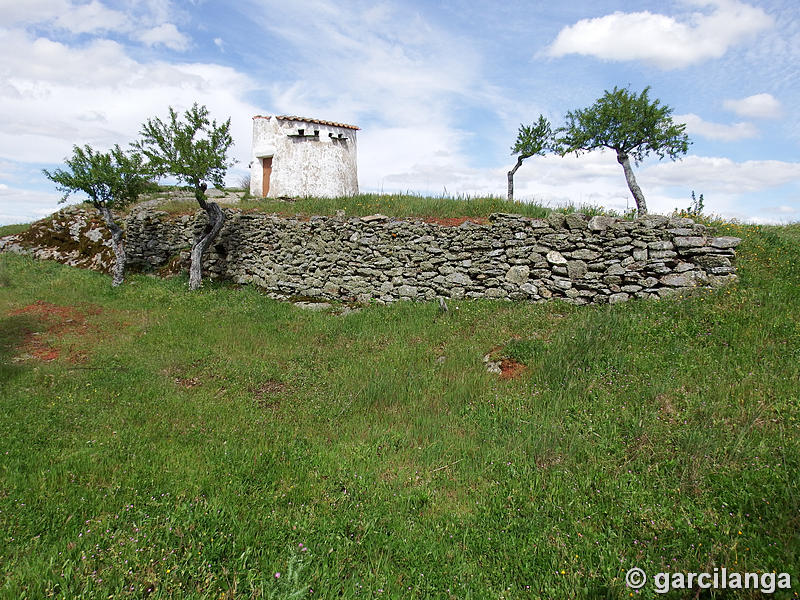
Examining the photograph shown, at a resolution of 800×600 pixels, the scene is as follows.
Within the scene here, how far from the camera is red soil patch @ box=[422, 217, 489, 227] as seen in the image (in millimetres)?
12141

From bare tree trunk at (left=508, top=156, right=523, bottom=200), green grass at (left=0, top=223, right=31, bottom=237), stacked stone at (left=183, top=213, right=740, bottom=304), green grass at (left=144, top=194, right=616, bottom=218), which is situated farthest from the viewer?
green grass at (left=0, top=223, right=31, bottom=237)

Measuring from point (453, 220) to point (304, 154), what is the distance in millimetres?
10707

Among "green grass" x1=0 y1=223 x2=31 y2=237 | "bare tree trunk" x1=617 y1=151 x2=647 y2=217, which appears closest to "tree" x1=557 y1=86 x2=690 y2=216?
"bare tree trunk" x1=617 y1=151 x2=647 y2=217

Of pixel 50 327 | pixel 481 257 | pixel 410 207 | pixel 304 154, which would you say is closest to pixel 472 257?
pixel 481 257

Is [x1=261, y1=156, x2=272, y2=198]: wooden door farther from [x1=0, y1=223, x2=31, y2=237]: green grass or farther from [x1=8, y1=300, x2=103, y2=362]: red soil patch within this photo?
[x1=0, y1=223, x2=31, y2=237]: green grass

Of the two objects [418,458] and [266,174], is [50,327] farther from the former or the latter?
[266,174]

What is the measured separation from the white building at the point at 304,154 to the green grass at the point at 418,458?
12572 mm

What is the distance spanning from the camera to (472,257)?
11711mm

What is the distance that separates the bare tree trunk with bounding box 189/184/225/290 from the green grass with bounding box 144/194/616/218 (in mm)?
1437

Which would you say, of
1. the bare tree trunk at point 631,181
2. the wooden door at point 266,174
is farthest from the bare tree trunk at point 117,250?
the bare tree trunk at point 631,181

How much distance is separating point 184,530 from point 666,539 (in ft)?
13.6

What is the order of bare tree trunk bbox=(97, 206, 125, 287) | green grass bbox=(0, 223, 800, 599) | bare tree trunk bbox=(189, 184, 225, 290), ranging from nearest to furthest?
green grass bbox=(0, 223, 800, 599) < bare tree trunk bbox=(189, 184, 225, 290) < bare tree trunk bbox=(97, 206, 125, 287)

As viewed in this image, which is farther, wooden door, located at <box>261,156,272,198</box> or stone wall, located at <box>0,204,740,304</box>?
wooden door, located at <box>261,156,272,198</box>

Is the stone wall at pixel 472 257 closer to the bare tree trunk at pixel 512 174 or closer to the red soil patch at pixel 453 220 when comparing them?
the red soil patch at pixel 453 220
